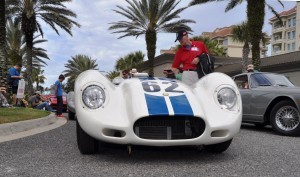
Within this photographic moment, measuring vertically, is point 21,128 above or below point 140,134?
below

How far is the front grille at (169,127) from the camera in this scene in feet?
12.0

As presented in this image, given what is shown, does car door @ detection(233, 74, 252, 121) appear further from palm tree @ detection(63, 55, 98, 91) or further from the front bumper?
palm tree @ detection(63, 55, 98, 91)

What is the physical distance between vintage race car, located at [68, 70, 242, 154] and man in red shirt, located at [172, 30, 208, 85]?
1237 millimetres

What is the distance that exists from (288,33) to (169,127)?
7470 cm

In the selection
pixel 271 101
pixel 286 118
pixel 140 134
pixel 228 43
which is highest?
pixel 228 43

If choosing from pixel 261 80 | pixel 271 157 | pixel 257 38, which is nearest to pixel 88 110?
pixel 271 157

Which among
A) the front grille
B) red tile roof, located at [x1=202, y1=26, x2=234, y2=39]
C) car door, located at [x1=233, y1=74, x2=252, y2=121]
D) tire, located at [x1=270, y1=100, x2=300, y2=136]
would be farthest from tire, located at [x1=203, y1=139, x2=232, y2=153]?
red tile roof, located at [x1=202, y1=26, x2=234, y2=39]

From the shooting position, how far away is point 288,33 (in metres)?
72.2

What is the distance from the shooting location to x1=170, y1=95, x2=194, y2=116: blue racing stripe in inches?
143

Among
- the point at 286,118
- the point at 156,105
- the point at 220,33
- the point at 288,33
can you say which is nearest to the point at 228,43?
the point at 220,33

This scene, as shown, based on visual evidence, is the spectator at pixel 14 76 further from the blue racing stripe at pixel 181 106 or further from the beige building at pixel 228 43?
the beige building at pixel 228 43

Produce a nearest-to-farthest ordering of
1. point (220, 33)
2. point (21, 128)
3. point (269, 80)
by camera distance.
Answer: point (21, 128) → point (269, 80) → point (220, 33)

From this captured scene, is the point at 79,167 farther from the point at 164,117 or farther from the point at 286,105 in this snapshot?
the point at 286,105

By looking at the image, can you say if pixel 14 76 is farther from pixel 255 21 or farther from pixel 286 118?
pixel 255 21
